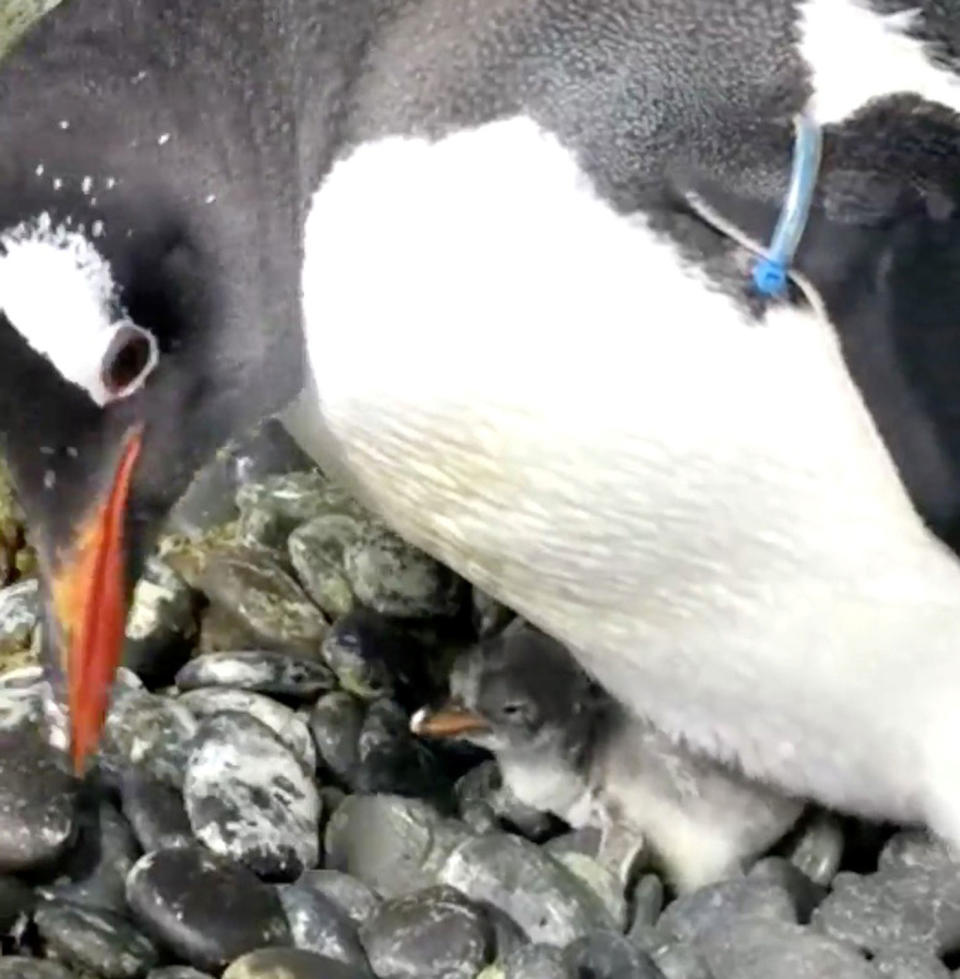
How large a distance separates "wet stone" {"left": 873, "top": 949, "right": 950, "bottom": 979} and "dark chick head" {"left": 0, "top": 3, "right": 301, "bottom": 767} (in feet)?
1.55

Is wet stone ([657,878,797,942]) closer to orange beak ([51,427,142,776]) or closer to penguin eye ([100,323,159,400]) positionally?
orange beak ([51,427,142,776])

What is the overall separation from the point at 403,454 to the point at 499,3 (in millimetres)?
231

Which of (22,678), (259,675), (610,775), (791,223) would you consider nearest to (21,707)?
(22,678)

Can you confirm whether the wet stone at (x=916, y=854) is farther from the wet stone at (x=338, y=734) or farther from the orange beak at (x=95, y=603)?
the orange beak at (x=95, y=603)

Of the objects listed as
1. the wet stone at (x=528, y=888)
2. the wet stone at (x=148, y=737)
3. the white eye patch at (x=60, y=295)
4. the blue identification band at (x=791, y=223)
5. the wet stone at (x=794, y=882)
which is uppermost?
the white eye patch at (x=60, y=295)

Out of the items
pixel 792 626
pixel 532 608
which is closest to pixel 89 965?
pixel 532 608

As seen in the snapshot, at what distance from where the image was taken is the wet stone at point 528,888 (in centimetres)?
130

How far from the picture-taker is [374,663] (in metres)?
1.50

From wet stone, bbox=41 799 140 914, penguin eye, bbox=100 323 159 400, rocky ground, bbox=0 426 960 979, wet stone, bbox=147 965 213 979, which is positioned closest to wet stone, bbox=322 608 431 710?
rocky ground, bbox=0 426 960 979

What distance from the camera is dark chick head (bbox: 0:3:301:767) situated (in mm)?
1037

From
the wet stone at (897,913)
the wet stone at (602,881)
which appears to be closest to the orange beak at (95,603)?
the wet stone at (602,881)

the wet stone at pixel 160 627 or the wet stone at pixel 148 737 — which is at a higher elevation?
the wet stone at pixel 148 737

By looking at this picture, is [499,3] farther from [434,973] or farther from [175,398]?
[434,973]

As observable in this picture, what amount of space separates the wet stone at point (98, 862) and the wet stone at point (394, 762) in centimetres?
17
